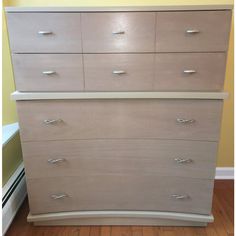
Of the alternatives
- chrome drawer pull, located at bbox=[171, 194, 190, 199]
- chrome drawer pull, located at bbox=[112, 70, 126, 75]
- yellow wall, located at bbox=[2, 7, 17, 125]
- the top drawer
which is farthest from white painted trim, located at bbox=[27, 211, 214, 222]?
the top drawer

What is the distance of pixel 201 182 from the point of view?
A: 1460 millimetres

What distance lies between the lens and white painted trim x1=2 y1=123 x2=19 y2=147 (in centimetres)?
160

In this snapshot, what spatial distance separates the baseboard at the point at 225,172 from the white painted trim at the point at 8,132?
64.6 inches

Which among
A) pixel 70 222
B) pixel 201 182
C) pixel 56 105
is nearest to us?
pixel 56 105

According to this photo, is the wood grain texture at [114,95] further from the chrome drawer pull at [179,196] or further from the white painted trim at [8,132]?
the chrome drawer pull at [179,196]

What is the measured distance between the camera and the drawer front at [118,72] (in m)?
1.26

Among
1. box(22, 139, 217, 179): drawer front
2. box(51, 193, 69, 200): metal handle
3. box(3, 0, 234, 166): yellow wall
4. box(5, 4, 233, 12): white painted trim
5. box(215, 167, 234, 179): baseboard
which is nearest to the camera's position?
box(5, 4, 233, 12): white painted trim

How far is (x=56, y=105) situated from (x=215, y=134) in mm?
894

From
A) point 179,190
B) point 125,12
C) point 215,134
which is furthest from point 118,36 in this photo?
point 179,190

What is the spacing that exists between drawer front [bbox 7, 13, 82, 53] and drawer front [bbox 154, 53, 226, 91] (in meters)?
0.45

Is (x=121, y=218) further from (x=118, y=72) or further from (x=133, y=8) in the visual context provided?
(x=133, y=8)

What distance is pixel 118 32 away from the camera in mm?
1216

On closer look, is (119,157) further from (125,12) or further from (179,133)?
(125,12)

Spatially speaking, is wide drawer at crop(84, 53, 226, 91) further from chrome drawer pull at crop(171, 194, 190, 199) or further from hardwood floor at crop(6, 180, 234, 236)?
hardwood floor at crop(6, 180, 234, 236)
